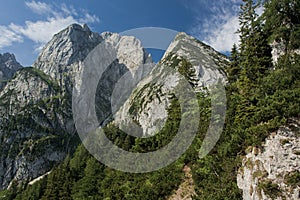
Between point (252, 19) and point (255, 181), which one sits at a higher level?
point (252, 19)

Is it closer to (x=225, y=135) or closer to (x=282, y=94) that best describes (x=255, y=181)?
(x=282, y=94)

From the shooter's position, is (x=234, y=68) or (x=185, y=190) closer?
(x=185, y=190)

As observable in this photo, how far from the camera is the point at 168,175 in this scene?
29.5m

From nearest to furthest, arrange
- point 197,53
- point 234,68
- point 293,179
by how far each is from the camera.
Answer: point 293,179 < point 234,68 < point 197,53

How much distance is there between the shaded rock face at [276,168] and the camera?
565 inches

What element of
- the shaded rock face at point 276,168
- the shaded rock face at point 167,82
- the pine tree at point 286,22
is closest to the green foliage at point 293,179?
the shaded rock face at point 276,168

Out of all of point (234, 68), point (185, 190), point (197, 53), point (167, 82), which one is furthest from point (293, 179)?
point (197, 53)

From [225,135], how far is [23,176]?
171 m

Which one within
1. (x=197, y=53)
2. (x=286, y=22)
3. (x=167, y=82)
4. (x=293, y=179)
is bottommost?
(x=293, y=179)

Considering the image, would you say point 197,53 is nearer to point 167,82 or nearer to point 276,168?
point 167,82

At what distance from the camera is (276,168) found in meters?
15.3

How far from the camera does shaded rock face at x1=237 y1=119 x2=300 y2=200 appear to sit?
47.1 feet

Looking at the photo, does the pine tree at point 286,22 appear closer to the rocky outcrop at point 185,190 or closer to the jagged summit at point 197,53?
the rocky outcrop at point 185,190

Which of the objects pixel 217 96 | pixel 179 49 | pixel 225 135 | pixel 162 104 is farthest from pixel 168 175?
pixel 179 49
